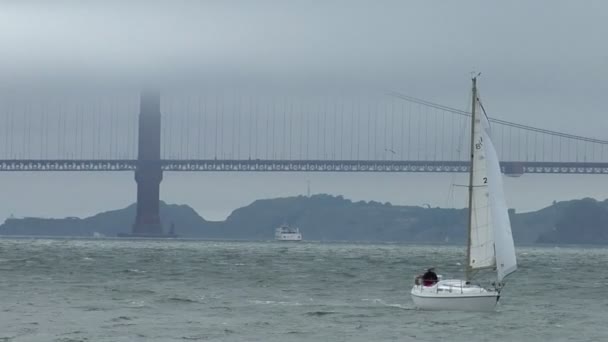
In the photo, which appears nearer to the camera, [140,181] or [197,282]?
[197,282]

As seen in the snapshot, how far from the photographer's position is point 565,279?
57.8 meters

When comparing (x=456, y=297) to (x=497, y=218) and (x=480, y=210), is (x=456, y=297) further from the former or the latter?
(x=480, y=210)

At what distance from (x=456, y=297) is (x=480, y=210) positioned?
228 cm

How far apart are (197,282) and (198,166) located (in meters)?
67.9

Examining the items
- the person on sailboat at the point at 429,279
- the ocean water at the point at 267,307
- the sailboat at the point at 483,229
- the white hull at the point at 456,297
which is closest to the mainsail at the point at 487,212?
the sailboat at the point at 483,229

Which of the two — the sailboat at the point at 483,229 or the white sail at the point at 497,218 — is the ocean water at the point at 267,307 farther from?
the white sail at the point at 497,218

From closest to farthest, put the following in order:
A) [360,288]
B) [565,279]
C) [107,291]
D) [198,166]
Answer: [107,291] → [360,288] → [565,279] → [198,166]

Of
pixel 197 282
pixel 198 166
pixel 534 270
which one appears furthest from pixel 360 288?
pixel 198 166

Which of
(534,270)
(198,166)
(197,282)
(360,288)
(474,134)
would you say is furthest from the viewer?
(198,166)

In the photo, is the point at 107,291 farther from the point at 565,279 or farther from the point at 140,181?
the point at 140,181

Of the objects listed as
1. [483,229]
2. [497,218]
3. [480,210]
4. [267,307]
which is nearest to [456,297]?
[483,229]

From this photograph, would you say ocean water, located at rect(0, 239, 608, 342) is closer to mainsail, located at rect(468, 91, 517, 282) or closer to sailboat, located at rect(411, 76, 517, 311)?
sailboat, located at rect(411, 76, 517, 311)

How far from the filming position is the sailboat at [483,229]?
114 feet

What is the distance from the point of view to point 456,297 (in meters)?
34.2
